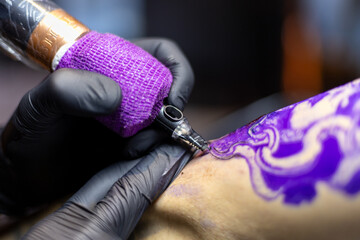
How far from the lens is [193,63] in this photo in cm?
157

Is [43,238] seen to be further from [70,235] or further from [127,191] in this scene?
[127,191]

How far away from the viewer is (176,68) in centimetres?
76

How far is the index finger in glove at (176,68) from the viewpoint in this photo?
69cm

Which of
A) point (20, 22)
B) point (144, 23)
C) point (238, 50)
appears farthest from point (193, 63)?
point (20, 22)

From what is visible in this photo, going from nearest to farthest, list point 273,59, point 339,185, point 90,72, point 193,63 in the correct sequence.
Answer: point 339,185 → point 90,72 → point 273,59 → point 193,63

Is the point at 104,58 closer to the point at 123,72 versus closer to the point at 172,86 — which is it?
the point at 123,72

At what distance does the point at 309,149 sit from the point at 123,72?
38cm

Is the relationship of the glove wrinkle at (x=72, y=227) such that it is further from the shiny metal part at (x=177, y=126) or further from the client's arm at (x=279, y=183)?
the shiny metal part at (x=177, y=126)

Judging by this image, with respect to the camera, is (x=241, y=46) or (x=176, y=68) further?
(x=241, y=46)

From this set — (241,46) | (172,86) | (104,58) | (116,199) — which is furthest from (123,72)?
(241,46)

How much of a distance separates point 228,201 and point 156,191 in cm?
16

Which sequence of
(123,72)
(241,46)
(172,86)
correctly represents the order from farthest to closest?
1. (241,46)
2. (172,86)
3. (123,72)

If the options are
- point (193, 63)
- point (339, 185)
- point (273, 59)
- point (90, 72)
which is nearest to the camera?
point (339, 185)

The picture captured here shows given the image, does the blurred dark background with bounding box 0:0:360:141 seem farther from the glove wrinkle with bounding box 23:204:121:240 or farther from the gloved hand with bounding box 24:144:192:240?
the glove wrinkle with bounding box 23:204:121:240
